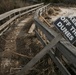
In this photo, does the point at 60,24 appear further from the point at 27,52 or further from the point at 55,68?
the point at 27,52

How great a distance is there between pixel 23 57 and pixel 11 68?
81 cm

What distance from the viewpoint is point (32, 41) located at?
8.62m

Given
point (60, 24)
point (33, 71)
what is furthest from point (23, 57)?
point (60, 24)

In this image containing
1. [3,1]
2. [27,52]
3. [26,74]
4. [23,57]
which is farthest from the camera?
[3,1]

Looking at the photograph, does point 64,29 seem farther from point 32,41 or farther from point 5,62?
point 32,41

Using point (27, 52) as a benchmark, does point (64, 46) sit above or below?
below

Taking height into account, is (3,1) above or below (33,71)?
above

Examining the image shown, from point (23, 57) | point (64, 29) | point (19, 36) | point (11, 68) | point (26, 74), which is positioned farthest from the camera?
point (19, 36)

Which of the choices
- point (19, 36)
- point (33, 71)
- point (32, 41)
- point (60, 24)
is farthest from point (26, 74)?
point (19, 36)

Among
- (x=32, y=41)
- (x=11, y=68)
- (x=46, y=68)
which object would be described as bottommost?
(x=46, y=68)

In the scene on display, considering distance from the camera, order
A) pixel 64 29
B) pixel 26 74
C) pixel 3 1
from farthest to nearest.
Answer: pixel 3 1
pixel 26 74
pixel 64 29

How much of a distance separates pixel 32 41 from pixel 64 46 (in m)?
3.81

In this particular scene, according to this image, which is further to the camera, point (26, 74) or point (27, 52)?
point (27, 52)

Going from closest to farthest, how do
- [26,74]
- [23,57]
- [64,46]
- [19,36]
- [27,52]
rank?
1. [64,46]
2. [26,74]
3. [23,57]
4. [27,52]
5. [19,36]
